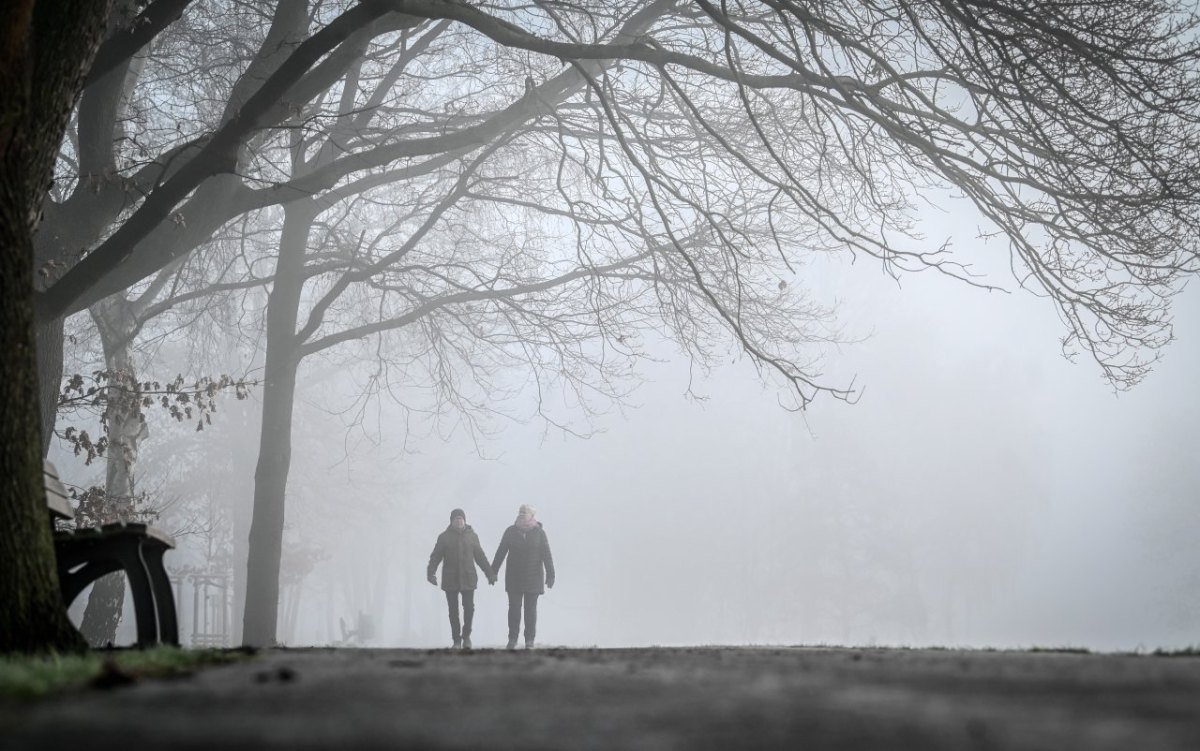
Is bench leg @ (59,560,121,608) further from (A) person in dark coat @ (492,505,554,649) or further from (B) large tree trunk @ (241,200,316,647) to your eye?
(A) person in dark coat @ (492,505,554,649)

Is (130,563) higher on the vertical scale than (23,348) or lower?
lower

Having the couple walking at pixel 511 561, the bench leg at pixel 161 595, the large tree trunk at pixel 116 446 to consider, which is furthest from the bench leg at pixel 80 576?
the couple walking at pixel 511 561

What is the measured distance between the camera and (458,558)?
15.8 meters

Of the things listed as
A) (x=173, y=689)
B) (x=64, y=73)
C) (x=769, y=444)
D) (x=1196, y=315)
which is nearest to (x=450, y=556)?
(x=64, y=73)

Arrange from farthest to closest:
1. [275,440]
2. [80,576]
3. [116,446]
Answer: [275,440] < [116,446] < [80,576]

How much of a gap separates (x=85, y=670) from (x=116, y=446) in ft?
42.2

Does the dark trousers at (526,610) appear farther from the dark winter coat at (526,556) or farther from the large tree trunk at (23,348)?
the large tree trunk at (23,348)

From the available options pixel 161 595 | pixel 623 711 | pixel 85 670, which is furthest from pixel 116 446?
pixel 623 711

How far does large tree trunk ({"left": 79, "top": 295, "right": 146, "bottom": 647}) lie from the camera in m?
13.5

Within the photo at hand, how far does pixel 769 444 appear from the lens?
50219mm

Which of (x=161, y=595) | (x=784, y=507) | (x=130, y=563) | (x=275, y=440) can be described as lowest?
(x=161, y=595)

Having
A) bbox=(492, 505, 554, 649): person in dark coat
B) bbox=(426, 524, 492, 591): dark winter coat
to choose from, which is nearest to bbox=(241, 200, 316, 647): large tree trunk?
bbox=(426, 524, 492, 591): dark winter coat

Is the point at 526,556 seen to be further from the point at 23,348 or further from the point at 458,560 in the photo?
the point at 23,348

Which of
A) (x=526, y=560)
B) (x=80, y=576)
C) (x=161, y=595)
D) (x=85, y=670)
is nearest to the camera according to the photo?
(x=85, y=670)
